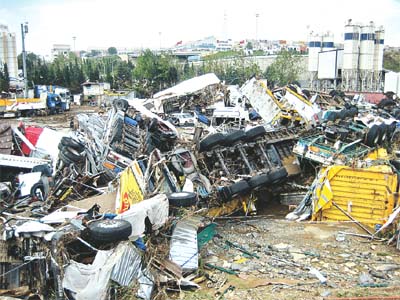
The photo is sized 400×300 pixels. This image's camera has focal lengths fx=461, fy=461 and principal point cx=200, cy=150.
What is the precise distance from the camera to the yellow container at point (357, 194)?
9461mm

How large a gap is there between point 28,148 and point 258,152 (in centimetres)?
654

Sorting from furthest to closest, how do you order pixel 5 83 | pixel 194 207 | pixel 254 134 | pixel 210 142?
pixel 5 83
pixel 254 134
pixel 210 142
pixel 194 207

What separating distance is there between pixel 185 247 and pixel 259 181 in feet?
12.4

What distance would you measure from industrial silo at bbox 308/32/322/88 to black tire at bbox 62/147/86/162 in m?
43.0

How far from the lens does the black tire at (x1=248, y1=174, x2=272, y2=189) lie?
1063 cm

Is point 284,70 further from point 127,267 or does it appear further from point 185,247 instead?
point 127,267

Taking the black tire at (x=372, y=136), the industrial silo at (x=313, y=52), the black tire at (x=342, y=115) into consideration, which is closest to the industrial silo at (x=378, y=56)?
the industrial silo at (x=313, y=52)

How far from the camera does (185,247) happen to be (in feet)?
24.4

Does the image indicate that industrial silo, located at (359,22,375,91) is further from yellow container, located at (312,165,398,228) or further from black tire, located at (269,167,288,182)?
yellow container, located at (312,165,398,228)

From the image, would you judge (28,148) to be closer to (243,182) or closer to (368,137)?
(243,182)

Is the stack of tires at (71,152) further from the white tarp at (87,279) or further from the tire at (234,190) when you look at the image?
the white tarp at (87,279)

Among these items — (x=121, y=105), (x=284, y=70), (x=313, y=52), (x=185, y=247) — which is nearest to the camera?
(x=185, y=247)

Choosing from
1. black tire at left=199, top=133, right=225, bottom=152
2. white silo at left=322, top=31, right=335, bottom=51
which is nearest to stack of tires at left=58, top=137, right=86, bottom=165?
black tire at left=199, top=133, right=225, bottom=152

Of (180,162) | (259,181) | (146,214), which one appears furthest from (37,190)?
(259,181)
